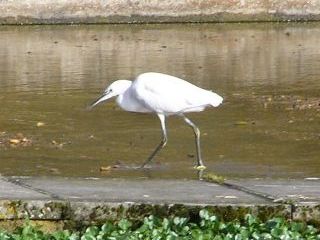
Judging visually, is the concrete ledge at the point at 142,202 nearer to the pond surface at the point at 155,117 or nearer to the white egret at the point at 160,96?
the pond surface at the point at 155,117

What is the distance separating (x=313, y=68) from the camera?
1647cm

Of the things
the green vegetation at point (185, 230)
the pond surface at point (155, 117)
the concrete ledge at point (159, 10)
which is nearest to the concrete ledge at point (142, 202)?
the green vegetation at point (185, 230)

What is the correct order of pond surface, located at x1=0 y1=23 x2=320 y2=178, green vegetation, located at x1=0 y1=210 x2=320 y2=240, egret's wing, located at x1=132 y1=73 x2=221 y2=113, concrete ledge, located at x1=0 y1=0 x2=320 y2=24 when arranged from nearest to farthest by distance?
1. green vegetation, located at x1=0 y1=210 x2=320 y2=240
2. egret's wing, located at x1=132 y1=73 x2=221 y2=113
3. pond surface, located at x1=0 y1=23 x2=320 y2=178
4. concrete ledge, located at x1=0 y1=0 x2=320 y2=24

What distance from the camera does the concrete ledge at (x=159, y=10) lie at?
90.7 ft

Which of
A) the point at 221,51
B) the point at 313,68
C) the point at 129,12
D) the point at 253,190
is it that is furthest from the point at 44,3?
the point at 253,190

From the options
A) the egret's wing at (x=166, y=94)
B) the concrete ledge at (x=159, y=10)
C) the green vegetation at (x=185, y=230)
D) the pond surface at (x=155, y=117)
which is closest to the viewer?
the green vegetation at (x=185, y=230)

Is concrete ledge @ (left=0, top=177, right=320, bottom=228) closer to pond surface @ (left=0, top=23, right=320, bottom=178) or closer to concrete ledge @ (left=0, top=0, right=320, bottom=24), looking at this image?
pond surface @ (left=0, top=23, right=320, bottom=178)

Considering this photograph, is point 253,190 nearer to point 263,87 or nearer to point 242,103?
point 242,103

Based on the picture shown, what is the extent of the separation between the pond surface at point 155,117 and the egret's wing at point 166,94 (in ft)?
1.53

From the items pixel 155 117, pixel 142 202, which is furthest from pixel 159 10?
pixel 142 202

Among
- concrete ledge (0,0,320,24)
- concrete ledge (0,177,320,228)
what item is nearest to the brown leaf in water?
concrete ledge (0,177,320,228)

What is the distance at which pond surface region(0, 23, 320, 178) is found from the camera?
357 inches

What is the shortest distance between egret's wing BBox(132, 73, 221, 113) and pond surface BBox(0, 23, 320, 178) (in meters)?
0.47

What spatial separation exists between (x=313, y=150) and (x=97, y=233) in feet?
16.2
